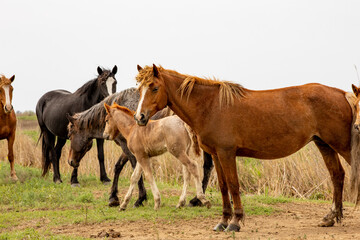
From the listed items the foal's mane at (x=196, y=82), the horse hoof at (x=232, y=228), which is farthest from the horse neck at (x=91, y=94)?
the horse hoof at (x=232, y=228)

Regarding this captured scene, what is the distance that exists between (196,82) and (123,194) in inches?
164

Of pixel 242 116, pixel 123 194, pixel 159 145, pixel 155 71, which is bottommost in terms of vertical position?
pixel 123 194

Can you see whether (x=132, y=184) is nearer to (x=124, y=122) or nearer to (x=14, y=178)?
(x=124, y=122)

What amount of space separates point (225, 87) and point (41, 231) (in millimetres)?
3385

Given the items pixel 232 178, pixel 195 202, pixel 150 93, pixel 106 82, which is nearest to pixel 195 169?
pixel 195 202

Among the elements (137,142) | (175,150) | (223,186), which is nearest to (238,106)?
(223,186)

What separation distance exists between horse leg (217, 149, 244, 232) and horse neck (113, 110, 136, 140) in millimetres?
2697

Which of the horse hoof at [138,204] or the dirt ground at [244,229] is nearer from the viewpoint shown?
the dirt ground at [244,229]

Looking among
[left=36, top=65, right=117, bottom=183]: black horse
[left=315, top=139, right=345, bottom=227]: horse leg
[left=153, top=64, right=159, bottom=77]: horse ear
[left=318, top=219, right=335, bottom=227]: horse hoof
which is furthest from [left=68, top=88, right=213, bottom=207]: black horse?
[left=318, top=219, right=335, bottom=227]: horse hoof

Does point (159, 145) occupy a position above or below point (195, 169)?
above

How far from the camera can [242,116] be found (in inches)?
236

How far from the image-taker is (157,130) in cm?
773

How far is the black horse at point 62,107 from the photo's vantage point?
1173 cm

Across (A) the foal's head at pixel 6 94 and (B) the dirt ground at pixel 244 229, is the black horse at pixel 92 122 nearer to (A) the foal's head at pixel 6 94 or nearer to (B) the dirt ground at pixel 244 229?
(A) the foal's head at pixel 6 94
